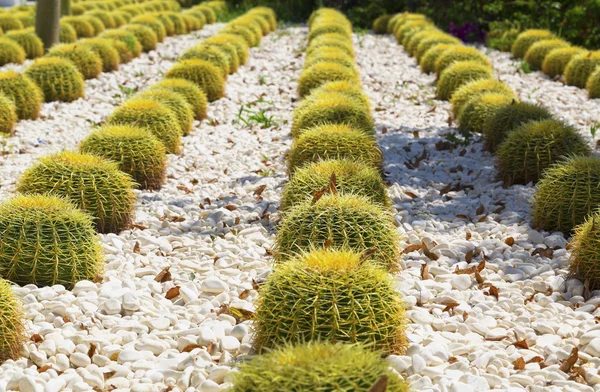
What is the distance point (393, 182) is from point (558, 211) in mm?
1646

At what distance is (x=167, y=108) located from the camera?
729cm

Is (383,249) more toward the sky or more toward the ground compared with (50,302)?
more toward the sky

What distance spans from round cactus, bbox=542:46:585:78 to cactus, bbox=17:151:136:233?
7.79 metres

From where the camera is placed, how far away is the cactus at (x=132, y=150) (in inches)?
232

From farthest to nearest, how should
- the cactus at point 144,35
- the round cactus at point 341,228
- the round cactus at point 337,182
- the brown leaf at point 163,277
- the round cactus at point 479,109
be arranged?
the cactus at point 144,35 → the round cactus at point 479,109 → the round cactus at point 337,182 → the brown leaf at point 163,277 → the round cactus at point 341,228

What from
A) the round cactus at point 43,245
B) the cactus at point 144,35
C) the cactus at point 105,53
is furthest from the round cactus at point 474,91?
the cactus at point 144,35

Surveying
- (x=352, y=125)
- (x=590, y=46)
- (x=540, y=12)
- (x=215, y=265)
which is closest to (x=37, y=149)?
(x=352, y=125)

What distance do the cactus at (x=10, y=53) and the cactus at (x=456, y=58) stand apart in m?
6.16

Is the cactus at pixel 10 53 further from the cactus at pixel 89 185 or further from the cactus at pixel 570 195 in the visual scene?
the cactus at pixel 570 195

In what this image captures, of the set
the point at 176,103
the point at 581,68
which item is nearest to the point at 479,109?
the point at 176,103

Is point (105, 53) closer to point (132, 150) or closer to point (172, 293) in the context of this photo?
point (132, 150)

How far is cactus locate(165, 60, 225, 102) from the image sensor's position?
30.5 ft

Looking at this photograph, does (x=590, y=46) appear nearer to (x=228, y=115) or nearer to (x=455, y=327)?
(x=228, y=115)

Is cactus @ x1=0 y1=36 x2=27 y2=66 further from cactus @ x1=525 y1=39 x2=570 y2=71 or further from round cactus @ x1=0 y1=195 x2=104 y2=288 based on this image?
round cactus @ x1=0 y1=195 x2=104 y2=288
